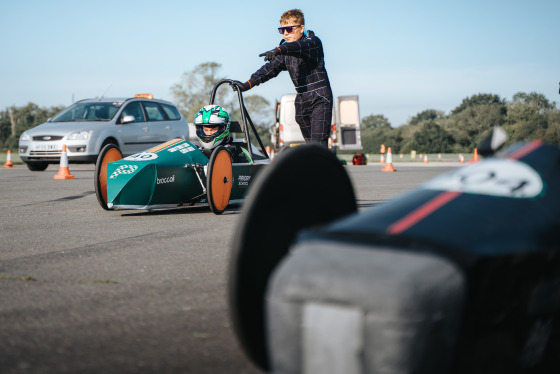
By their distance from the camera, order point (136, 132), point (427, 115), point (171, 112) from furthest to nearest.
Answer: point (427, 115)
point (171, 112)
point (136, 132)

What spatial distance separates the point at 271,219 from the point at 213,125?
21.4 ft

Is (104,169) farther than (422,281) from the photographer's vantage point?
Yes

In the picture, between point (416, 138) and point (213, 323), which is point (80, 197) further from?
point (416, 138)

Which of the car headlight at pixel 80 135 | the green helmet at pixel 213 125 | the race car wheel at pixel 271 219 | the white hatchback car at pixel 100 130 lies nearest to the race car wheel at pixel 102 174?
the green helmet at pixel 213 125

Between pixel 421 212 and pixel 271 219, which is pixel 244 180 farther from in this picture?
pixel 421 212

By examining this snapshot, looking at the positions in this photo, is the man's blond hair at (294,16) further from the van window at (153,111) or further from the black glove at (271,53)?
the van window at (153,111)

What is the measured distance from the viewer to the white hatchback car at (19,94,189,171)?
16188 millimetres

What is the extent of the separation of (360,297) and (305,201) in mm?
731

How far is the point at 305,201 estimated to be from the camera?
7.67ft

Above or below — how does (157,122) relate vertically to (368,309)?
above

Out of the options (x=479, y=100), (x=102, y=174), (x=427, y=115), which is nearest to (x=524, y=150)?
(x=102, y=174)

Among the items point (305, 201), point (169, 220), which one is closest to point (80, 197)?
point (169, 220)

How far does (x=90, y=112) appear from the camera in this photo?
56.4 ft

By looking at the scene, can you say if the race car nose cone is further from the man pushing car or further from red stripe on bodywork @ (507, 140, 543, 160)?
the man pushing car
